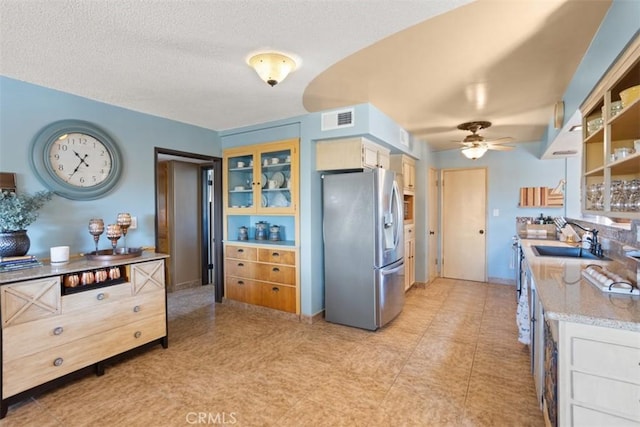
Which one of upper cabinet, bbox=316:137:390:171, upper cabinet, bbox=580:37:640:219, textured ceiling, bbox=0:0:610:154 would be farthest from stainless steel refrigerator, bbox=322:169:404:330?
upper cabinet, bbox=580:37:640:219

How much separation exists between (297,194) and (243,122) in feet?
3.71

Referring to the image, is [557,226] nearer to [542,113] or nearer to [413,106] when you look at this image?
[542,113]

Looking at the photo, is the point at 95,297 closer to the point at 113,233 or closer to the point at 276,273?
the point at 113,233

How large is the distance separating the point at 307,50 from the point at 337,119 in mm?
1294

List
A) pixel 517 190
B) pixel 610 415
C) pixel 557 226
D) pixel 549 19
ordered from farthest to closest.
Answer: pixel 517 190 < pixel 557 226 < pixel 549 19 < pixel 610 415

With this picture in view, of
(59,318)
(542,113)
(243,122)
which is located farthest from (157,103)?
(542,113)

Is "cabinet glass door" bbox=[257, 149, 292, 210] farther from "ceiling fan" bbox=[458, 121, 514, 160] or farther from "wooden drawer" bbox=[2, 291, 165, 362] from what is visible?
"ceiling fan" bbox=[458, 121, 514, 160]

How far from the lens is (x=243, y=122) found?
3.84 m

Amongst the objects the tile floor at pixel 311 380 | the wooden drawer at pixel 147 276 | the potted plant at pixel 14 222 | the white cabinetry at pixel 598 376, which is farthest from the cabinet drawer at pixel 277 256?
the white cabinetry at pixel 598 376

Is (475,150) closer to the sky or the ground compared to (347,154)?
closer to the sky

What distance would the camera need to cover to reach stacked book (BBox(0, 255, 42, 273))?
7.25 feet

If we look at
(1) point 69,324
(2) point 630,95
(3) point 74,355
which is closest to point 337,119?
(2) point 630,95

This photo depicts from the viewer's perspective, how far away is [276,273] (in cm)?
374

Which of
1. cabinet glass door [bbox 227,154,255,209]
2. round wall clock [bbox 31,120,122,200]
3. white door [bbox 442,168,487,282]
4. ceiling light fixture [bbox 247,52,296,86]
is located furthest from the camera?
white door [bbox 442,168,487,282]
